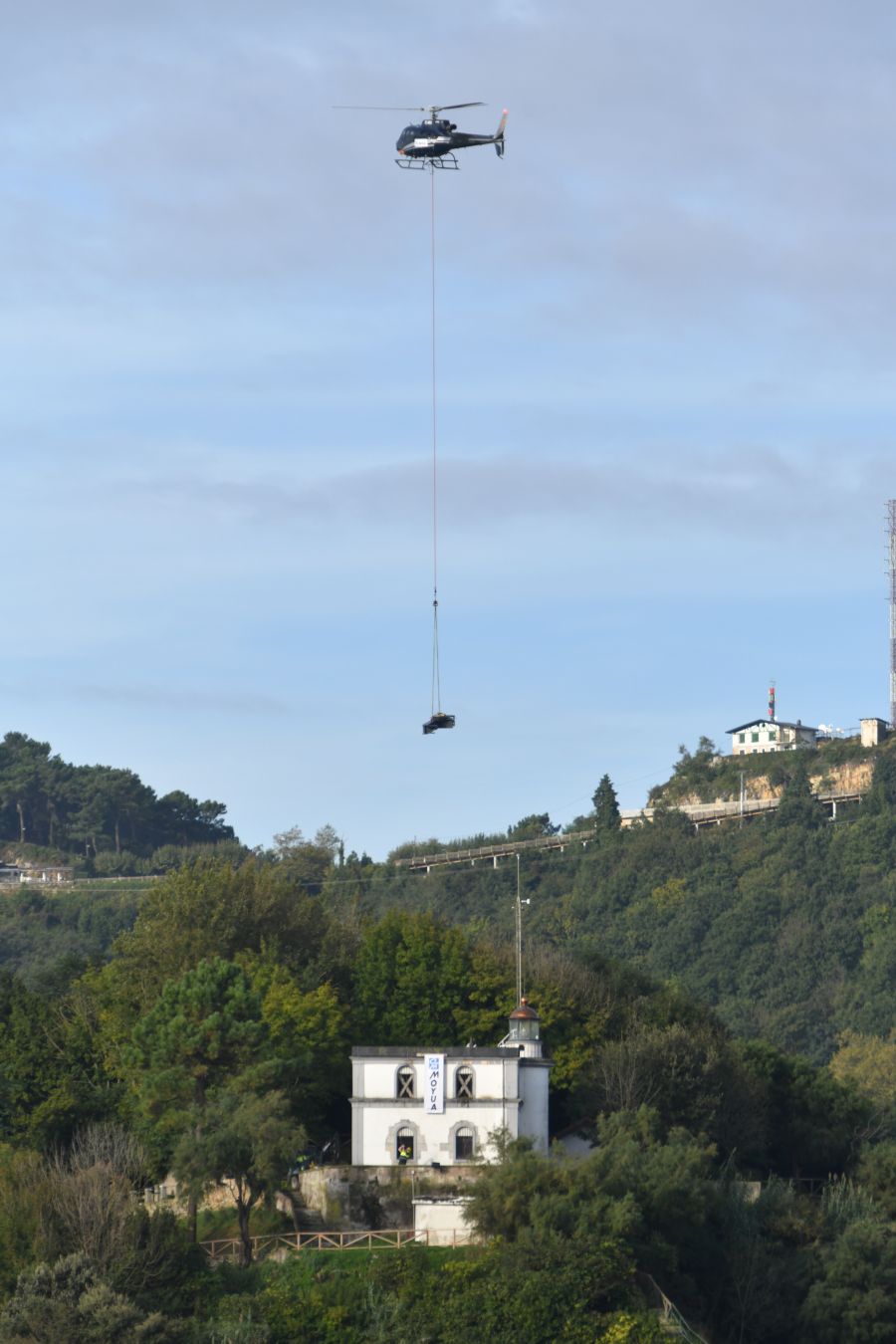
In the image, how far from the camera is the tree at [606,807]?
178m

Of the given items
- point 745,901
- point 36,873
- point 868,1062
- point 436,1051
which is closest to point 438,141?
point 436,1051

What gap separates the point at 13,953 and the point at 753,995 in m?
49.2

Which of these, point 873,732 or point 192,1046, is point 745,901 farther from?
point 192,1046

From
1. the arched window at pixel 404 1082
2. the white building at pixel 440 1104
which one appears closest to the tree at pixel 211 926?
the white building at pixel 440 1104

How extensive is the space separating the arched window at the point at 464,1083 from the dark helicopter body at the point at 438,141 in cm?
2576

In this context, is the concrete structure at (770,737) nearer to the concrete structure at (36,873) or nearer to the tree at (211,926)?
the concrete structure at (36,873)

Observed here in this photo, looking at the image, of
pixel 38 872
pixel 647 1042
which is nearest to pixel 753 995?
pixel 38 872

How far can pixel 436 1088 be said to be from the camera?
234ft

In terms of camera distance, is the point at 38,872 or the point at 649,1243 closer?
the point at 649,1243

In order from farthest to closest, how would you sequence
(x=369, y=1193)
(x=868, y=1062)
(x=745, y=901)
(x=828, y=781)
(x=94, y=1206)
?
1. (x=828, y=781)
2. (x=745, y=901)
3. (x=868, y=1062)
4. (x=369, y=1193)
5. (x=94, y=1206)

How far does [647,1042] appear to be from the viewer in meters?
77.8

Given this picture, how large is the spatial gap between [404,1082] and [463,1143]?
99.1 inches

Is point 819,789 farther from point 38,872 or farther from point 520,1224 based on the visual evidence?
point 520,1224

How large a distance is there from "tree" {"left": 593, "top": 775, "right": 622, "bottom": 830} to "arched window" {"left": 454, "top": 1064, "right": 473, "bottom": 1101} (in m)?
106
